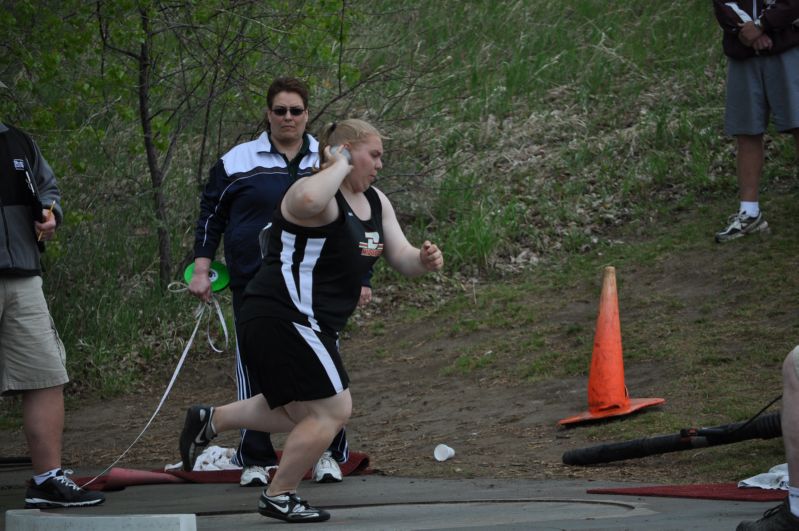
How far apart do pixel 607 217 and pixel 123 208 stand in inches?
200

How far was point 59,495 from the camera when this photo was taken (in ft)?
21.0

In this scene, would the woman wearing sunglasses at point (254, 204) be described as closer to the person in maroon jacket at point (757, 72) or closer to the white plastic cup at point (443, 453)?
the white plastic cup at point (443, 453)

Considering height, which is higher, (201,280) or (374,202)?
(374,202)

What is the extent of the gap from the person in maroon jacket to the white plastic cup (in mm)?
4654

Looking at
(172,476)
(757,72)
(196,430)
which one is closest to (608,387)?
(172,476)

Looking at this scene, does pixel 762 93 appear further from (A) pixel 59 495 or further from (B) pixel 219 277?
(A) pixel 59 495

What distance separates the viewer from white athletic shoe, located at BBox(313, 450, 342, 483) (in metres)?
6.90

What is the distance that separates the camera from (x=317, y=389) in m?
5.46

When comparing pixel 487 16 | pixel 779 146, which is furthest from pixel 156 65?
pixel 487 16

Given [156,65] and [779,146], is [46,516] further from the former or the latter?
[779,146]

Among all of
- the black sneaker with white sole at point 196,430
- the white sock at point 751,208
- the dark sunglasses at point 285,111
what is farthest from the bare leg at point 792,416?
the white sock at point 751,208

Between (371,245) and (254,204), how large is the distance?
1.47 metres

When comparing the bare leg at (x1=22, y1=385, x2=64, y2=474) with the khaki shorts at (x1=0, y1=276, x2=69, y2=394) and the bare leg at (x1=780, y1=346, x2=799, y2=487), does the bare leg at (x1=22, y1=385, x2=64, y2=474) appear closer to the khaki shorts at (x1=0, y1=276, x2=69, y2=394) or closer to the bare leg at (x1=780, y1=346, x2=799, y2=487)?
the khaki shorts at (x1=0, y1=276, x2=69, y2=394)

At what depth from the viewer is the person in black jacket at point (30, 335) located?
20.9ft
